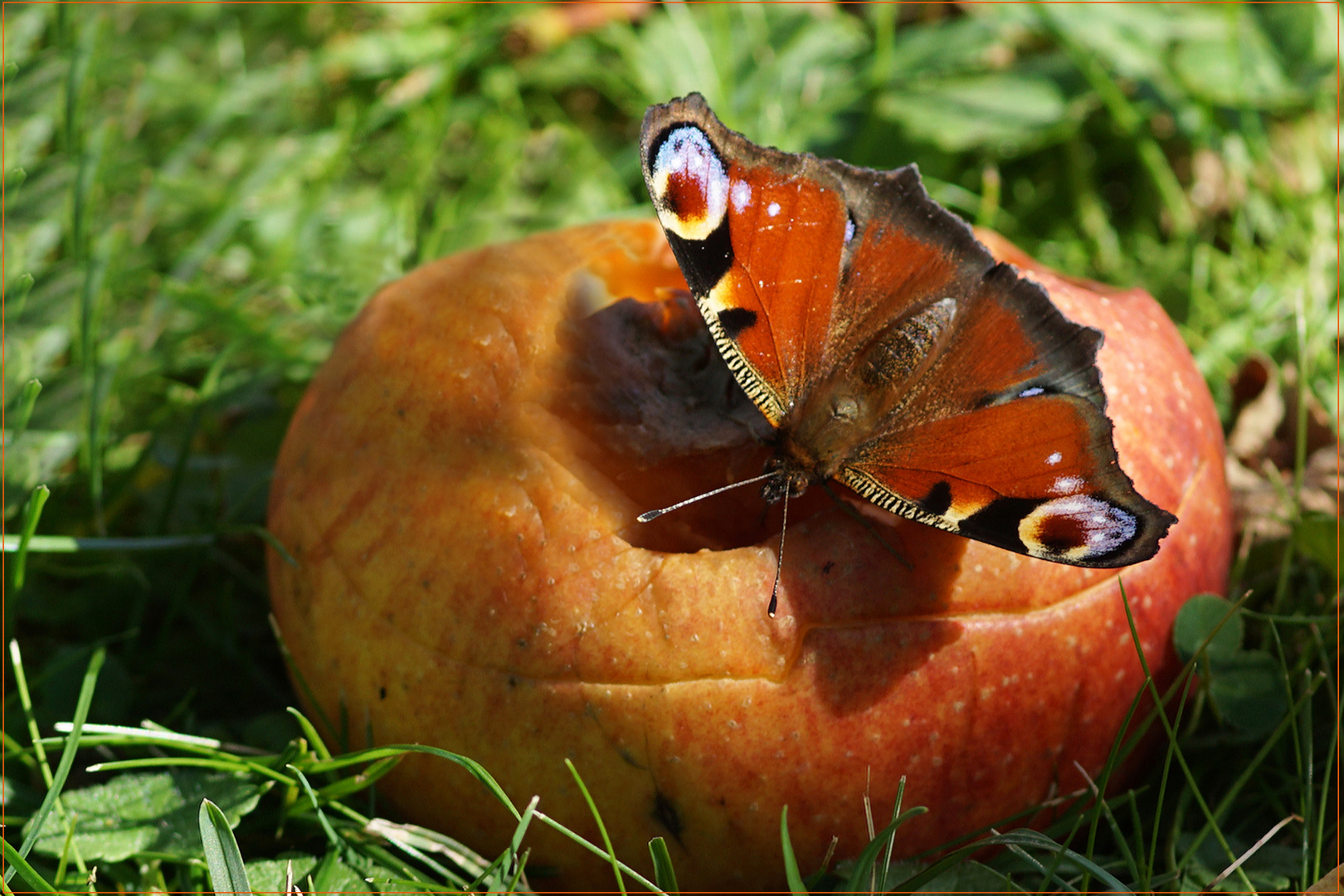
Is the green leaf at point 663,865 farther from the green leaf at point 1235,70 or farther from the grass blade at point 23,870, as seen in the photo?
the green leaf at point 1235,70

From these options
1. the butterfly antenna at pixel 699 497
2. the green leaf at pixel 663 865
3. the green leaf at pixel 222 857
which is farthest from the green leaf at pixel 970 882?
the green leaf at pixel 222 857

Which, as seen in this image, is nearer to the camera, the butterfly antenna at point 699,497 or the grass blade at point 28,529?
the butterfly antenna at point 699,497

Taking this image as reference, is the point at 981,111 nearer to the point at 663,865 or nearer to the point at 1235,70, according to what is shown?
the point at 1235,70

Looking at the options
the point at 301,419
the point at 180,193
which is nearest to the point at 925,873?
the point at 301,419

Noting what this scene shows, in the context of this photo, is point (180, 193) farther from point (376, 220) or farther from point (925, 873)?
point (925, 873)

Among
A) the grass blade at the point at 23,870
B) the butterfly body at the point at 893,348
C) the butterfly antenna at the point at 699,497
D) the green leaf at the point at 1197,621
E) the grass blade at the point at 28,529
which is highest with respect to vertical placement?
the butterfly body at the point at 893,348

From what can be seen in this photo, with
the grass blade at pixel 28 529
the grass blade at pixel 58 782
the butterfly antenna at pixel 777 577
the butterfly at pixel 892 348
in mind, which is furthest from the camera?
the grass blade at pixel 28 529

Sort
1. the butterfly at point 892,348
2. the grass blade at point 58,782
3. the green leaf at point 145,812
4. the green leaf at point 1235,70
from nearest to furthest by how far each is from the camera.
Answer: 1. the butterfly at point 892,348
2. the grass blade at point 58,782
3. the green leaf at point 145,812
4. the green leaf at point 1235,70
